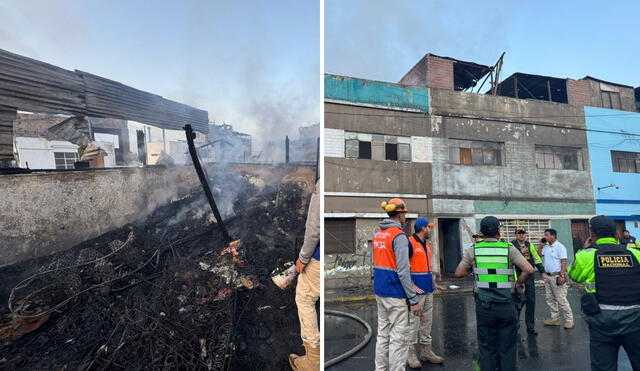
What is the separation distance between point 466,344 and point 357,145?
7.73 metres

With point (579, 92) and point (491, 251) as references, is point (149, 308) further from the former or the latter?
point (579, 92)

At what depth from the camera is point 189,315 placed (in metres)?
3.13

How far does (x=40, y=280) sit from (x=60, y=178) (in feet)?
3.97

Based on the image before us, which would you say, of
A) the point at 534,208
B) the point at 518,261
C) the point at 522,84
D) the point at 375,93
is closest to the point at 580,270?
the point at 518,261

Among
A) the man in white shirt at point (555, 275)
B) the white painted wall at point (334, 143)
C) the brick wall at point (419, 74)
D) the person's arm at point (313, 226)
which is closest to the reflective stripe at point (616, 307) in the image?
the man in white shirt at point (555, 275)

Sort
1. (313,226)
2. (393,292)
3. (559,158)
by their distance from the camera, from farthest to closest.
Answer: (559,158) < (393,292) < (313,226)

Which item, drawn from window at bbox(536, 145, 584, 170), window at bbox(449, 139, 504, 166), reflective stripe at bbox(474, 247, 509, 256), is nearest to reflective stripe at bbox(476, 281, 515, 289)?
reflective stripe at bbox(474, 247, 509, 256)

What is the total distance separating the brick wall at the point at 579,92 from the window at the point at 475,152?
4625mm

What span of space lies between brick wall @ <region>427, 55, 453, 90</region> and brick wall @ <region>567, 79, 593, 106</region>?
5801 mm

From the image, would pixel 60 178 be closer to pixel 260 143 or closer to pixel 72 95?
pixel 72 95

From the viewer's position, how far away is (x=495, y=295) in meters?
3.27

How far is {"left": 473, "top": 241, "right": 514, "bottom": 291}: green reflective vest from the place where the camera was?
3293 millimetres

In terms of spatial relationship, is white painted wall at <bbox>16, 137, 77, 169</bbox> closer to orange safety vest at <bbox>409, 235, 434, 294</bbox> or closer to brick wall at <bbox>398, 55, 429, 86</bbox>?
orange safety vest at <bbox>409, 235, 434, 294</bbox>

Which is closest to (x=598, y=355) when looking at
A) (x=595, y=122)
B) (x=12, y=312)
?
(x=12, y=312)
